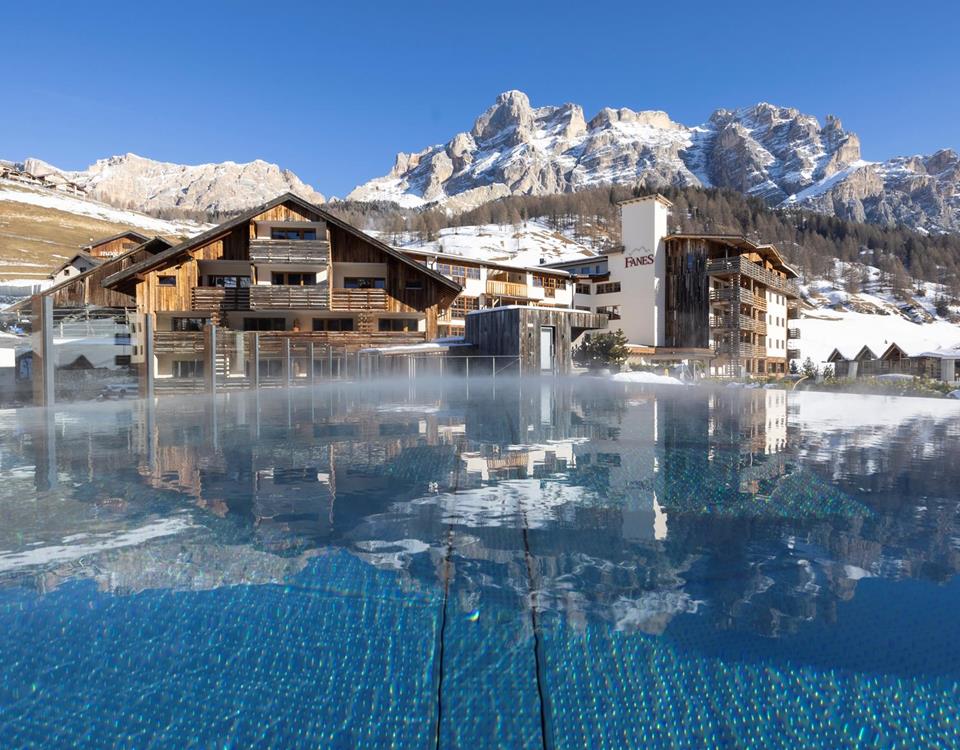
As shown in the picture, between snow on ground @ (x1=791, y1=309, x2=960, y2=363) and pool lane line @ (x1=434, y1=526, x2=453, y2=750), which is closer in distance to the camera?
pool lane line @ (x1=434, y1=526, x2=453, y2=750)

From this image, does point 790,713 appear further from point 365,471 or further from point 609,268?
point 609,268

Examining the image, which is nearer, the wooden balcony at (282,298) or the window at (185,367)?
the window at (185,367)

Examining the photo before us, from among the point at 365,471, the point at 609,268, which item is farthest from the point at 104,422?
the point at 609,268

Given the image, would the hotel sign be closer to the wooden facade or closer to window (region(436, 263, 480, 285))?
the wooden facade

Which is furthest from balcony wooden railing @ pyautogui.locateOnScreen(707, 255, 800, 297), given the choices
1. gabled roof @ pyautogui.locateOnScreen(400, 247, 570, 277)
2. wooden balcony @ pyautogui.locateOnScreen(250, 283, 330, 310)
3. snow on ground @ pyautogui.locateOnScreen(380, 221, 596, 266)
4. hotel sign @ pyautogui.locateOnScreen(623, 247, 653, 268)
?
snow on ground @ pyautogui.locateOnScreen(380, 221, 596, 266)

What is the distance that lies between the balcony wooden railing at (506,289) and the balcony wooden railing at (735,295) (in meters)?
15.2

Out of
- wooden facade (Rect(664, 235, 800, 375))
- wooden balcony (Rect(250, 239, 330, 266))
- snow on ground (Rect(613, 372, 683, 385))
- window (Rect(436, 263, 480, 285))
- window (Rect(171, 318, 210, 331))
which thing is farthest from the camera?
window (Rect(436, 263, 480, 285))

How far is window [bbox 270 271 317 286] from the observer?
30062 millimetres

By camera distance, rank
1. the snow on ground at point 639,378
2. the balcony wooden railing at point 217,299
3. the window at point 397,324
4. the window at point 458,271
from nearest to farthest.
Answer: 1. the snow on ground at point 639,378
2. the balcony wooden railing at point 217,299
3. the window at point 397,324
4. the window at point 458,271

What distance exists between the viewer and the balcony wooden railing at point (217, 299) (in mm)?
29297

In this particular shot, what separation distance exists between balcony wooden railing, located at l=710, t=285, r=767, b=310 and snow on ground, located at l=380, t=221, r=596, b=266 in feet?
118

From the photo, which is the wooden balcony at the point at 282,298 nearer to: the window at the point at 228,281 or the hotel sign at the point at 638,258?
the window at the point at 228,281

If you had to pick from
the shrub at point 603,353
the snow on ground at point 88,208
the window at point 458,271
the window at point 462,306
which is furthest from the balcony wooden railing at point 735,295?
the snow on ground at point 88,208

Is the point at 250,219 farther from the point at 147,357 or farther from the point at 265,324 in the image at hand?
the point at 147,357
